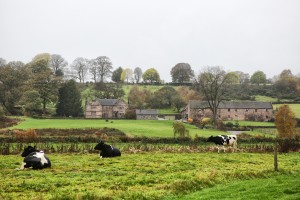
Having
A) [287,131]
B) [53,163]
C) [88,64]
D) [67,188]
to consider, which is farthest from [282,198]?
[88,64]

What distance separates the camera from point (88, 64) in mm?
143375

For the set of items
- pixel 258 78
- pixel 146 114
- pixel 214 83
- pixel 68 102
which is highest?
pixel 258 78

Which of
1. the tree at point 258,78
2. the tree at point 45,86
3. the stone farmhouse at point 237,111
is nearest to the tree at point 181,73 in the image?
the tree at point 258,78

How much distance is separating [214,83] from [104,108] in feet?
139

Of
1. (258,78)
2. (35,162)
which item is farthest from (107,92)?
(35,162)

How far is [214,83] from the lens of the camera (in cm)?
8012

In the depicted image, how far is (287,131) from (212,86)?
24.4 metres

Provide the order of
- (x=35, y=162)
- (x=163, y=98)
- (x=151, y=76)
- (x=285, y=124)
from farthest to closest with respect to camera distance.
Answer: (x=151, y=76) → (x=163, y=98) → (x=285, y=124) → (x=35, y=162)

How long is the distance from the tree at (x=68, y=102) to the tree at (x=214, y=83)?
3661cm

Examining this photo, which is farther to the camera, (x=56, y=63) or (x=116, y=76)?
(x=116, y=76)

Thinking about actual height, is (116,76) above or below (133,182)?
above

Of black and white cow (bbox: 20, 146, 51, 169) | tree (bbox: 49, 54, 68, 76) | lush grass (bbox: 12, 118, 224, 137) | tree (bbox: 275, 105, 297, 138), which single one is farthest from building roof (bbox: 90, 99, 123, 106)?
black and white cow (bbox: 20, 146, 51, 169)

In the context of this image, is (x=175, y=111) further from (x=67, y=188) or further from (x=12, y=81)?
(x=67, y=188)

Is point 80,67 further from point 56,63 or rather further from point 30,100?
point 30,100
